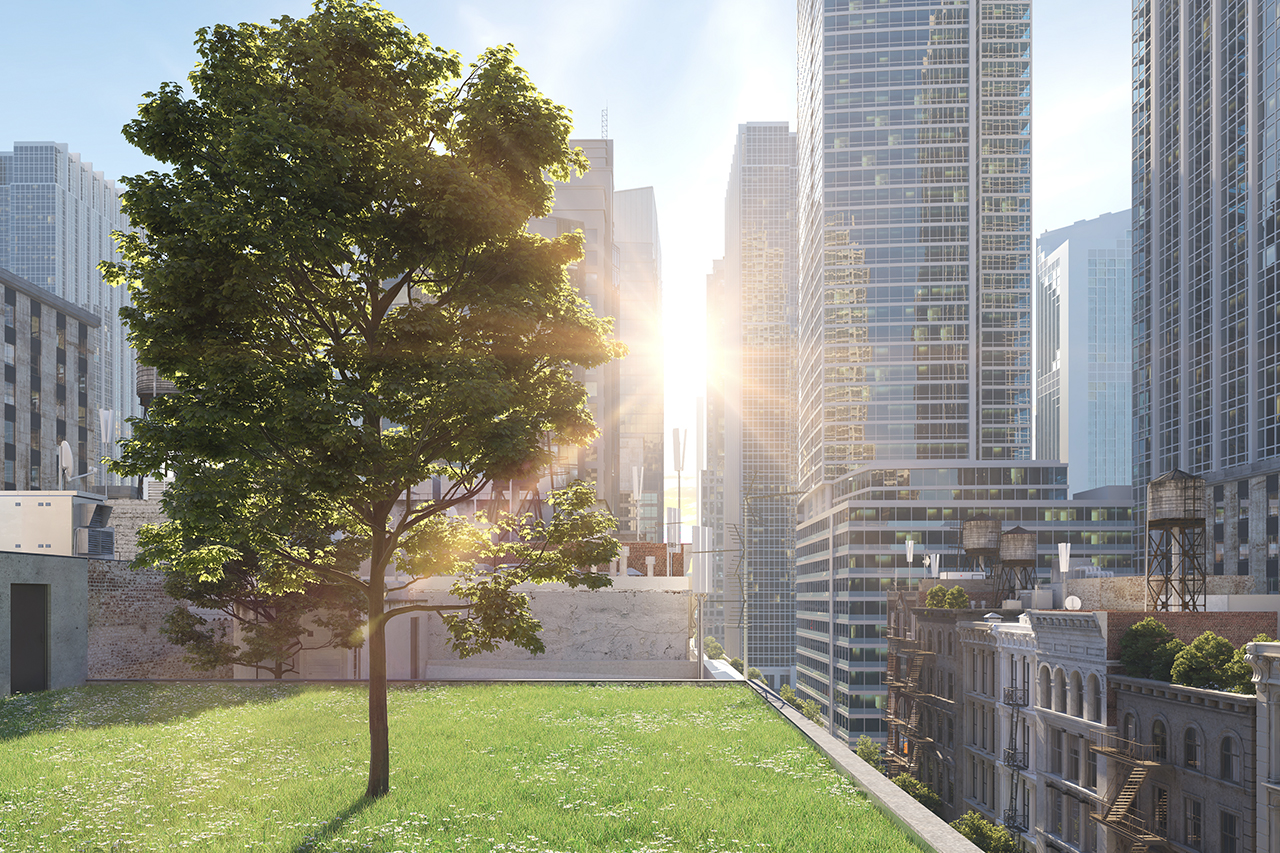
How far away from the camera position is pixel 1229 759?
3509cm

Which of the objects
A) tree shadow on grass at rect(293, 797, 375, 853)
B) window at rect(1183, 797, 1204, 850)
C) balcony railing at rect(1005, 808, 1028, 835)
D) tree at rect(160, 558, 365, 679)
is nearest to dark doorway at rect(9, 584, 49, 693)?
tree at rect(160, 558, 365, 679)

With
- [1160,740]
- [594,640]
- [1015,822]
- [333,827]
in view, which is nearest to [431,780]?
[333,827]

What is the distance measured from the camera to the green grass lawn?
450 inches

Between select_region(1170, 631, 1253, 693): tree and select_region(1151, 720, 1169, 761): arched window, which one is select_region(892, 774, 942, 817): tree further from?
select_region(1170, 631, 1253, 693): tree

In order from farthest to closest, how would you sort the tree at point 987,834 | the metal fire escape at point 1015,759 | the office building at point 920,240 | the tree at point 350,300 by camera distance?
the office building at point 920,240, the metal fire escape at point 1015,759, the tree at point 987,834, the tree at point 350,300

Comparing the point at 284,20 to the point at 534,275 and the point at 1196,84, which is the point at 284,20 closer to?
the point at 534,275

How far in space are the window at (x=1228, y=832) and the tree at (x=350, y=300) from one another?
33820 millimetres

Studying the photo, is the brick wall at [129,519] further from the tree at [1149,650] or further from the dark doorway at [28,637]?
the tree at [1149,650]

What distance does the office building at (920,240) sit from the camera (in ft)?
470

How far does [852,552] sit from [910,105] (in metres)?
76.2

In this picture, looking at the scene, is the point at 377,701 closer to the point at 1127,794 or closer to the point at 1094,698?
the point at 1127,794

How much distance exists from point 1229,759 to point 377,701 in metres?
36.1

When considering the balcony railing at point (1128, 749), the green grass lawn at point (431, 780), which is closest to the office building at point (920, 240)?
the balcony railing at point (1128, 749)

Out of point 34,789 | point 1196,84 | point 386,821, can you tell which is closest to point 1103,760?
point 386,821
